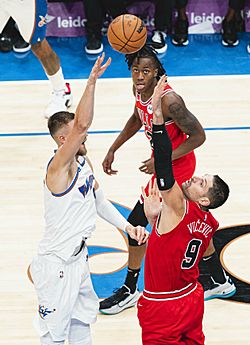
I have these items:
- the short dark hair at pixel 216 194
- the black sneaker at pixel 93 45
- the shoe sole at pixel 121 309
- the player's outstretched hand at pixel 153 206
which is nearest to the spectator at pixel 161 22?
the black sneaker at pixel 93 45

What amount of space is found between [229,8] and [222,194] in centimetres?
634

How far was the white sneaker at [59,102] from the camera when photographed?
27.9 ft

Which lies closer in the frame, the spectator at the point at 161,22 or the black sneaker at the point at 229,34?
the spectator at the point at 161,22

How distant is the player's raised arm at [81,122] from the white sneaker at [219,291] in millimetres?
1979

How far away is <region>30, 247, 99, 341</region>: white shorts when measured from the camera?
4594 millimetres

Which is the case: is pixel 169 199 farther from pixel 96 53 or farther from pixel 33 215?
pixel 96 53

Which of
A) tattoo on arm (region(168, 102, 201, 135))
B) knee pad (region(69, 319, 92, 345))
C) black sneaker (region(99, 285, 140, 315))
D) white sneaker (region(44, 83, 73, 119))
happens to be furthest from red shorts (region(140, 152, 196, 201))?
white sneaker (region(44, 83, 73, 119))

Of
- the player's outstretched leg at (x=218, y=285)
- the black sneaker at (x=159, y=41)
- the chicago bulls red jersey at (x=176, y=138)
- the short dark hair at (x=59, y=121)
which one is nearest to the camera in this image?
the short dark hair at (x=59, y=121)

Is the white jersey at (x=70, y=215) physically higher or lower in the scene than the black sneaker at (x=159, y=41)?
higher

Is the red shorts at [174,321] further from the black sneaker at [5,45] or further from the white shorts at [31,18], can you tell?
the black sneaker at [5,45]

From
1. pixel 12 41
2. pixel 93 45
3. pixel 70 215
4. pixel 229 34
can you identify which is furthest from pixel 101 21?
pixel 70 215

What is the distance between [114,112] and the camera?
860 centimetres

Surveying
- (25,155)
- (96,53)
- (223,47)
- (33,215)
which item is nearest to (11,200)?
(33,215)

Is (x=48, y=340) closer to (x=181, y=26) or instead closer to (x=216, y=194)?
(x=216, y=194)
